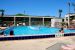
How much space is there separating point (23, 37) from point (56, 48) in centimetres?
607

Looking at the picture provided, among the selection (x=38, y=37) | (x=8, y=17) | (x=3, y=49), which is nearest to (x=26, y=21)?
(x=8, y=17)

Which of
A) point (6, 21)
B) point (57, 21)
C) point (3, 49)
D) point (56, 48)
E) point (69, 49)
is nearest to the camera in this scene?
point (69, 49)

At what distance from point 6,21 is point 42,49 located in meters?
30.0

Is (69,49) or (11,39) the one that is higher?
(69,49)

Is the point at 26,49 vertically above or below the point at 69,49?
below

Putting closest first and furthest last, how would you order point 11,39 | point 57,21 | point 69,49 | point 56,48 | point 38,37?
point 69,49 → point 56,48 → point 11,39 → point 38,37 → point 57,21

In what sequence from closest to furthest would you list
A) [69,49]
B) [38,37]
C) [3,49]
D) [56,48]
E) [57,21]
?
[69,49]
[56,48]
[3,49]
[38,37]
[57,21]

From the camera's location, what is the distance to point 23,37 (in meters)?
9.55

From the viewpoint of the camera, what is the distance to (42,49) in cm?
647

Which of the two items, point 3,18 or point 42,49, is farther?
point 3,18

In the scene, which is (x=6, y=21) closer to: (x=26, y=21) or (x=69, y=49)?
(x=26, y=21)

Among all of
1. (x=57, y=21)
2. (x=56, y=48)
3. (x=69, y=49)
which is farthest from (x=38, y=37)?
(x=57, y=21)

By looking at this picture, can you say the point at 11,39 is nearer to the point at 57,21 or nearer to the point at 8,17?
the point at 57,21

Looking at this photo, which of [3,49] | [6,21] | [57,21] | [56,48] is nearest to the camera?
[56,48]
